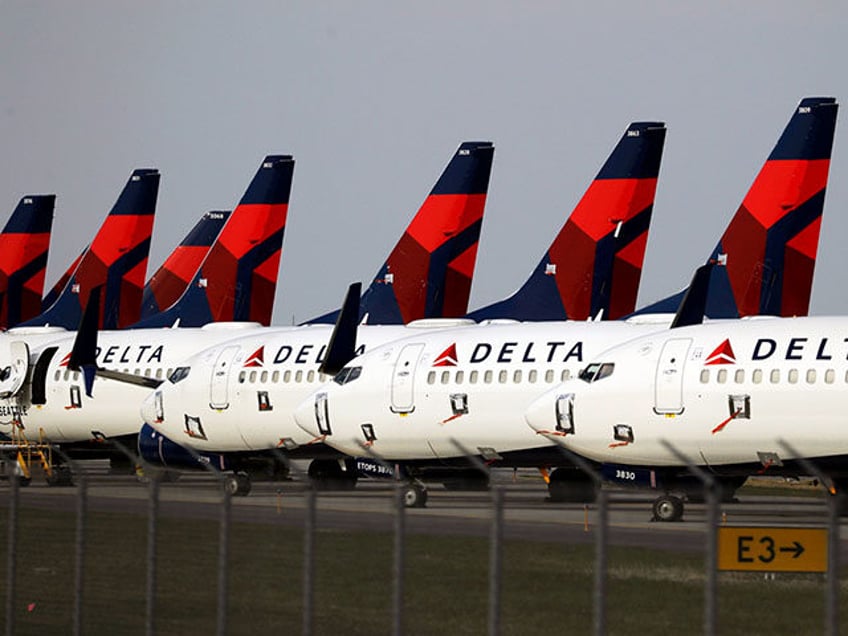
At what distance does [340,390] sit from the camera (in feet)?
144

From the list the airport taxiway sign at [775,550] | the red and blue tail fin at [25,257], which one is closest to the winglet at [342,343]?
the red and blue tail fin at [25,257]

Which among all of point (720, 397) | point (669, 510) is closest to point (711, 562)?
point (669, 510)

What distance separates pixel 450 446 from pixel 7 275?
3308 cm

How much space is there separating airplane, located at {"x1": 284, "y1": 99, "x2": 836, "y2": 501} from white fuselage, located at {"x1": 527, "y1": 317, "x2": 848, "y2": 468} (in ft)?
12.4

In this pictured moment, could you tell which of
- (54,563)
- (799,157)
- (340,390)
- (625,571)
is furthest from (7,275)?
(625,571)

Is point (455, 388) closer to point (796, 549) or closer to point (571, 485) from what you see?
point (571, 485)

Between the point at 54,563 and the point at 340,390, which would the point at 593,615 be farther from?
the point at 340,390

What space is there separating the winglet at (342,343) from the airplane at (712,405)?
7.83 meters

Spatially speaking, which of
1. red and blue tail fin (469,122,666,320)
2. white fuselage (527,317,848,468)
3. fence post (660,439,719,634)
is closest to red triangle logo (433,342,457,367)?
white fuselage (527,317,848,468)

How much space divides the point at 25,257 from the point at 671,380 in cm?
4063

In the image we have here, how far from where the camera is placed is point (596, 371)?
3759cm

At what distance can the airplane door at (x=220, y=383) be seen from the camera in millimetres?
48219

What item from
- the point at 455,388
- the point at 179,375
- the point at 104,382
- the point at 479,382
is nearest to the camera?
the point at 479,382

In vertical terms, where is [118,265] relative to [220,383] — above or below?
above
